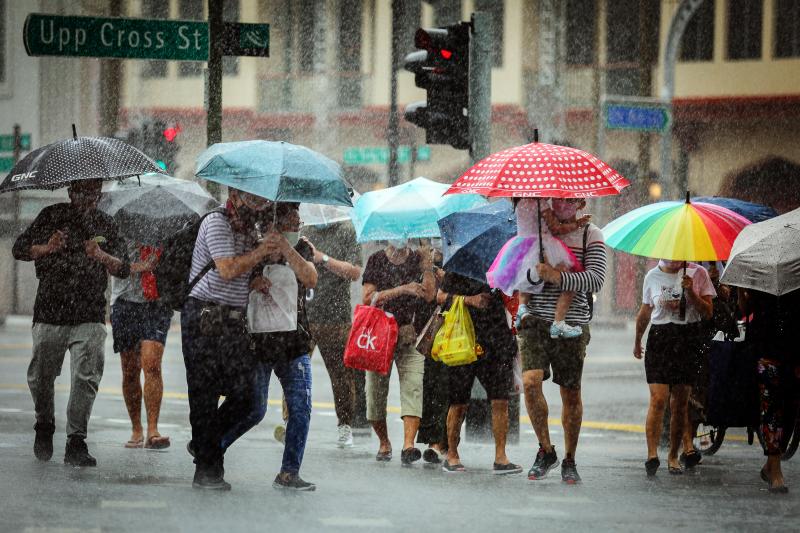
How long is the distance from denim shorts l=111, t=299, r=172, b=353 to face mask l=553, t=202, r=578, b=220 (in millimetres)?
2951

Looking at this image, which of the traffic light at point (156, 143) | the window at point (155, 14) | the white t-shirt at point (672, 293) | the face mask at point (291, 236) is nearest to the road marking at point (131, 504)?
the face mask at point (291, 236)

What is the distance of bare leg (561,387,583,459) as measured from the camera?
9602 mm

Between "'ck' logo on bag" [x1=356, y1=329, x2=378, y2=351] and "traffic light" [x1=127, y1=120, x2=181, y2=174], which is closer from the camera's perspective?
"'ck' logo on bag" [x1=356, y1=329, x2=378, y2=351]

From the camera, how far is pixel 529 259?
376 inches

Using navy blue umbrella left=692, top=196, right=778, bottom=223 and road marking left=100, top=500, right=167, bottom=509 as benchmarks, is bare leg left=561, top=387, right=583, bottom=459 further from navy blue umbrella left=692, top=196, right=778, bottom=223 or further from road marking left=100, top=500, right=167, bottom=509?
road marking left=100, top=500, right=167, bottom=509

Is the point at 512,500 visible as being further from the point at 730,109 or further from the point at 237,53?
the point at 730,109

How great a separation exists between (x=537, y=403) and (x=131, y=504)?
109 inches

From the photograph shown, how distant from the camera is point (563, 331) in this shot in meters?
9.47

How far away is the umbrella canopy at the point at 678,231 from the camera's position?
Result: 9.79 m

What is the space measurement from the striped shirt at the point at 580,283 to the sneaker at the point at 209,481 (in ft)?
7.48

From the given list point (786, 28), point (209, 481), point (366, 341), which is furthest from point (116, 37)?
point (786, 28)

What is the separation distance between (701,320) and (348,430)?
2.87 m

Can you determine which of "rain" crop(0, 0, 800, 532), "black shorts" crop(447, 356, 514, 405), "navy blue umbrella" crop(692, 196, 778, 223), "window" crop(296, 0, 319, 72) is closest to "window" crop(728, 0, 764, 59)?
"window" crop(296, 0, 319, 72)

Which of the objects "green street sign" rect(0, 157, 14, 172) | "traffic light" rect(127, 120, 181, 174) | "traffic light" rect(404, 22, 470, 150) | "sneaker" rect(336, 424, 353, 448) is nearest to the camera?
"sneaker" rect(336, 424, 353, 448)
